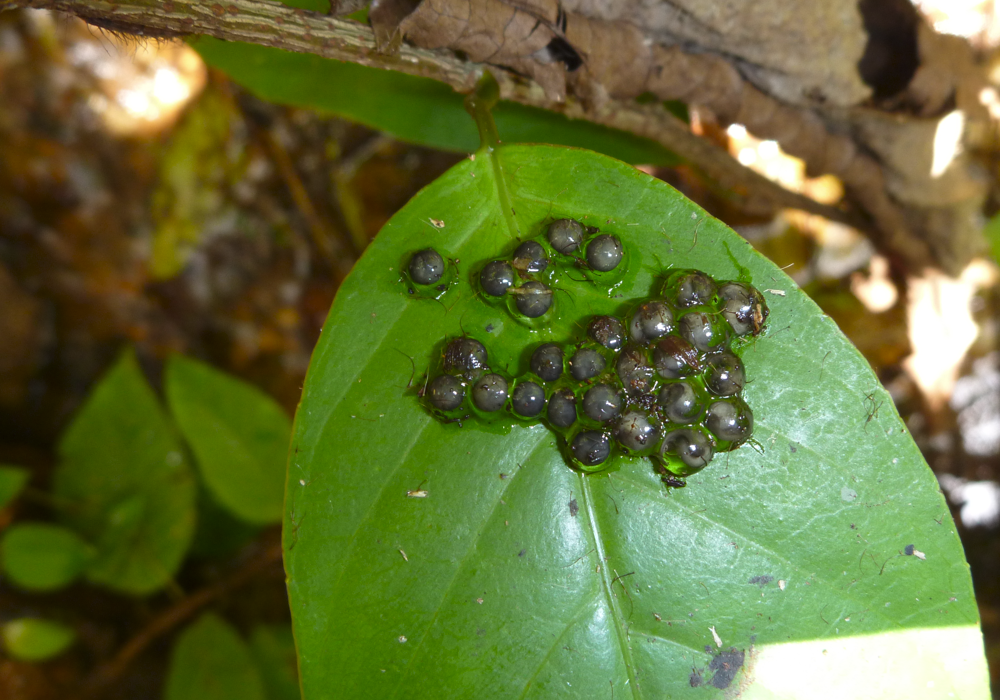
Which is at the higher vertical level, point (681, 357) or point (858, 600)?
point (681, 357)

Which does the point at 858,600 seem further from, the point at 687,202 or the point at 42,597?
the point at 42,597

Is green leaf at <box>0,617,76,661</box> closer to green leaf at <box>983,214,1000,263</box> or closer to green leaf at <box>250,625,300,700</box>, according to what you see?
green leaf at <box>250,625,300,700</box>

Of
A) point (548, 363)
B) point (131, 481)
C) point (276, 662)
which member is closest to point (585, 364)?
point (548, 363)

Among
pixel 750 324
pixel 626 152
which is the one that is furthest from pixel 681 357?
pixel 626 152

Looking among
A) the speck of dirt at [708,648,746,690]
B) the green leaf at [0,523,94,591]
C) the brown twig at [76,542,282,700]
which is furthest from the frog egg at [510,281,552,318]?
the green leaf at [0,523,94,591]

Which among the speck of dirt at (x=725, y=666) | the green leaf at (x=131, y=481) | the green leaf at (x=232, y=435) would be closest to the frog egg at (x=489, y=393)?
the speck of dirt at (x=725, y=666)

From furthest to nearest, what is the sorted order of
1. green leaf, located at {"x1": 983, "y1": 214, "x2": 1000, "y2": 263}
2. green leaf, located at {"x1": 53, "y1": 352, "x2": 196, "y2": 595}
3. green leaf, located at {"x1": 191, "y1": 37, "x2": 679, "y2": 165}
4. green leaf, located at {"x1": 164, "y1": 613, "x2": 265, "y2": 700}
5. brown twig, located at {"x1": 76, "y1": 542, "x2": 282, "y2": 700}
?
brown twig, located at {"x1": 76, "y1": 542, "x2": 282, "y2": 700}
green leaf, located at {"x1": 53, "y1": 352, "x2": 196, "y2": 595}
green leaf, located at {"x1": 164, "y1": 613, "x2": 265, "y2": 700}
green leaf, located at {"x1": 983, "y1": 214, "x2": 1000, "y2": 263}
green leaf, located at {"x1": 191, "y1": 37, "x2": 679, "y2": 165}
